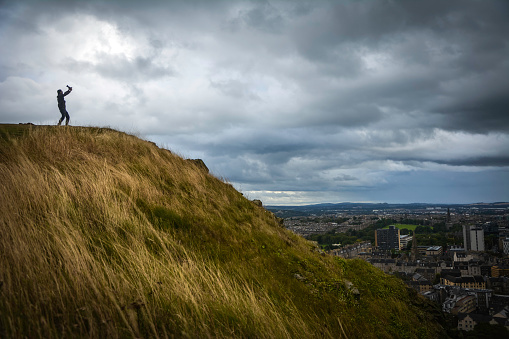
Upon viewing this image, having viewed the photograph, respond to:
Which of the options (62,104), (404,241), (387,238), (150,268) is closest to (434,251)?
(387,238)

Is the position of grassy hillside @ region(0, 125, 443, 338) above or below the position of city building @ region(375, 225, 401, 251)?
above

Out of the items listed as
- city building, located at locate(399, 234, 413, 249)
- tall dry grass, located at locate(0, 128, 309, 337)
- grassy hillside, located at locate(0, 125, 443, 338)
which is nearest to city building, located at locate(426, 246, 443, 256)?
city building, located at locate(399, 234, 413, 249)

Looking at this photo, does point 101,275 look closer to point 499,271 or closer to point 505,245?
point 499,271

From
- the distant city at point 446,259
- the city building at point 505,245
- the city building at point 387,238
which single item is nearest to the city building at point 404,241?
the distant city at point 446,259

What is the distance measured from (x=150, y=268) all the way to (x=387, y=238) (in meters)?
86.3

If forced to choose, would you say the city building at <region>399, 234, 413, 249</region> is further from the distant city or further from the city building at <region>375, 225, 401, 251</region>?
the city building at <region>375, 225, 401, 251</region>

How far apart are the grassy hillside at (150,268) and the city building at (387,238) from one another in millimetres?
75243

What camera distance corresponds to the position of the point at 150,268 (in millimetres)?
3996

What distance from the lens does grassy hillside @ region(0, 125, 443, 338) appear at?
115 inches

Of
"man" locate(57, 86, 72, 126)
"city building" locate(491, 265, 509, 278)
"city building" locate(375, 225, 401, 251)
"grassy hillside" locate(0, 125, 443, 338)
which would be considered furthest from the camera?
"city building" locate(375, 225, 401, 251)

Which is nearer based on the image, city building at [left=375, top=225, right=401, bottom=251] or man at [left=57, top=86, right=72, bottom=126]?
man at [left=57, top=86, right=72, bottom=126]

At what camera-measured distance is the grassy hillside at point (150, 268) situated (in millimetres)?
2918

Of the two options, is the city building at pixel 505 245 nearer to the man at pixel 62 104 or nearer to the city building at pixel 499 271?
the city building at pixel 499 271

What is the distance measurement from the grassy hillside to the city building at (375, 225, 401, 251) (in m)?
75.2
